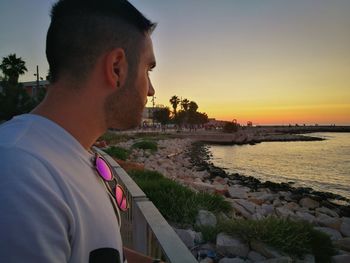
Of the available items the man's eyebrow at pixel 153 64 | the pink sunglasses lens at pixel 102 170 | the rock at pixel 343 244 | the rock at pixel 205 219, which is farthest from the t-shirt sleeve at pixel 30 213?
the rock at pixel 343 244

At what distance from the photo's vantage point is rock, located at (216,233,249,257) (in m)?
Result: 4.54

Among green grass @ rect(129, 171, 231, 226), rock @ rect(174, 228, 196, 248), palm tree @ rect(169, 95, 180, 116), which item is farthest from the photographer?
palm tree @ rect(169, 95, 180, 116)

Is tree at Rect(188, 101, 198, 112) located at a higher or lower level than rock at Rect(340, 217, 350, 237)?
higher

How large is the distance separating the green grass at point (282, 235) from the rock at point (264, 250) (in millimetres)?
78

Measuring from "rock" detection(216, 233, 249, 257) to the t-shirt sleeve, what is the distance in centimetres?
411

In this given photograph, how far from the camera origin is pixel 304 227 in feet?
16.9

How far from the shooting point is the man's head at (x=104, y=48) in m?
1.23

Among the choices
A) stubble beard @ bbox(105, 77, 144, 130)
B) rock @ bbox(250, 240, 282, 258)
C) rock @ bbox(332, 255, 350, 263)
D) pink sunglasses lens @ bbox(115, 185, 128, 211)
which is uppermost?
stubble beard @ bbox(105, 77, 144, 130)

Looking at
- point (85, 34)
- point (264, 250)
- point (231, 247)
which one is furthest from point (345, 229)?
point (85, 34)

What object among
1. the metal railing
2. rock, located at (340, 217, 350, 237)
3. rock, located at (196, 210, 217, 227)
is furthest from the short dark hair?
rock, located at (340, 217, 350, 237)

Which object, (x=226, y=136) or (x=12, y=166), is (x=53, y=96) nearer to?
(x=12, y=166)

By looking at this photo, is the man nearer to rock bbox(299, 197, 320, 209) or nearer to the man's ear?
the man's ear

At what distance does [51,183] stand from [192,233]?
428cm

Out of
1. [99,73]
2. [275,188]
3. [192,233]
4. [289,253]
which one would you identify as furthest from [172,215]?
[275,188]
